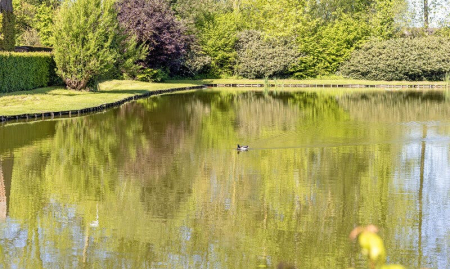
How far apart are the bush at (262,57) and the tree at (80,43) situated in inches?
1175

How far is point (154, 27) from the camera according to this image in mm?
58156

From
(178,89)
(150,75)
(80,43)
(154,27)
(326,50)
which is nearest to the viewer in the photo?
(80,43)

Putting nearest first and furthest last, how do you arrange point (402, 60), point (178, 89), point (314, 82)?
1. point (178, 89)
2. point (314, 82)
3. point (402, 60)

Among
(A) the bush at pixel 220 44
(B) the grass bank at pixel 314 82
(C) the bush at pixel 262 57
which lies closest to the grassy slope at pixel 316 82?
(B) the grass bank at pixel 314 82

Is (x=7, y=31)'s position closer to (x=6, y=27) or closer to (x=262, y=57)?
(x=6, y=27)

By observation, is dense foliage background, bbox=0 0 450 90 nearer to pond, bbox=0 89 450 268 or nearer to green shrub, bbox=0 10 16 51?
green shrub, bbox=0 10 16 51

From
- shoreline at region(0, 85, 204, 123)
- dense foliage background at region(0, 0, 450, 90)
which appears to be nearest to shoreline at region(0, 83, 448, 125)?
shoreline at region(0, 85, 204, 123)

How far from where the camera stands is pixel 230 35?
240 feet

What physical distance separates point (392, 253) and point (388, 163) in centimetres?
882

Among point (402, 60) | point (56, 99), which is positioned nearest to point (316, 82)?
point (402, 60)

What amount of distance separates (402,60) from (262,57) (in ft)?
45.3

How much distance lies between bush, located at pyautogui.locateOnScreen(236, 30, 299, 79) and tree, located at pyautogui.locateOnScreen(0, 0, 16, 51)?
104 feet

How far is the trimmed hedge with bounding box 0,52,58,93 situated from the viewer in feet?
123

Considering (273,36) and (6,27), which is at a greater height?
(6,27)
